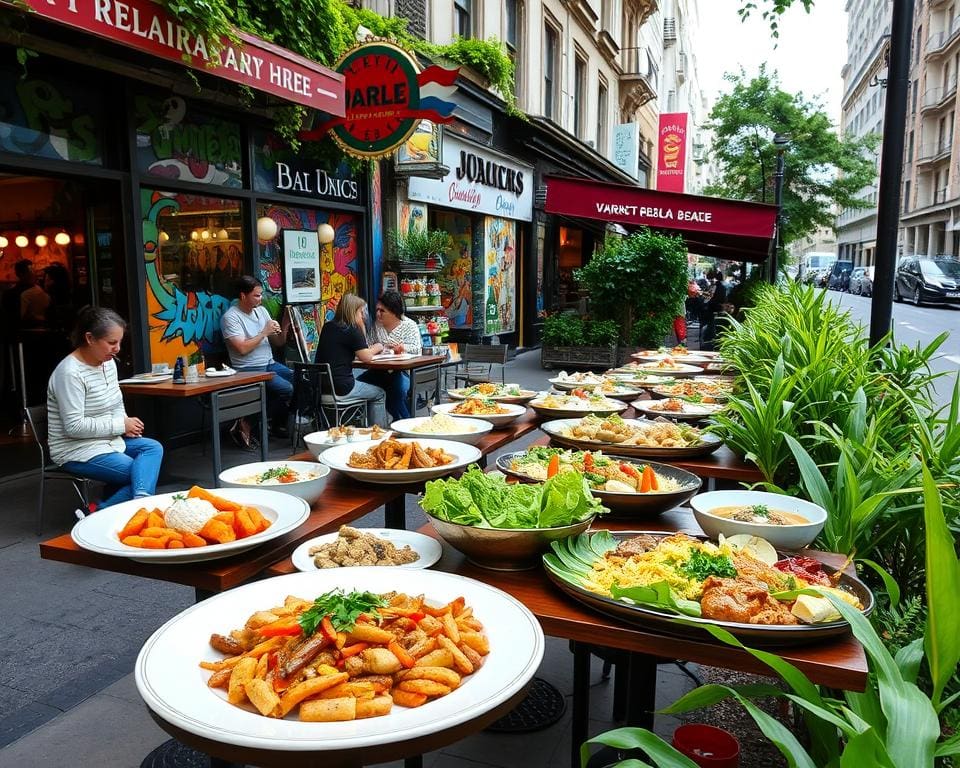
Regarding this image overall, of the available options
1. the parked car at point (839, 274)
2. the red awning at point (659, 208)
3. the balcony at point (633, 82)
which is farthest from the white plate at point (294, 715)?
the parked car at point (839, 274)

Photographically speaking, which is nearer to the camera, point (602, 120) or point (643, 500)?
point (643, 500)

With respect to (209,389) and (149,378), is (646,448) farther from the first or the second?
(149,378)

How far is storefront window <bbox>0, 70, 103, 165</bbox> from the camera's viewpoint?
642 centimetres

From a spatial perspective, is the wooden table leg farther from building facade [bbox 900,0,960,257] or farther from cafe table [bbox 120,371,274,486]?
building facade [bbox 900,0,960,257]

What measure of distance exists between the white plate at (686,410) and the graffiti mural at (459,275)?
10.7 m

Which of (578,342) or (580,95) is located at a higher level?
(580,95)

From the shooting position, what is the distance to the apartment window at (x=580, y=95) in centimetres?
2224

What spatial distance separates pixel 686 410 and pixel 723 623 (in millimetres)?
2892

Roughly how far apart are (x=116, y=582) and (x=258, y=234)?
5.47 m

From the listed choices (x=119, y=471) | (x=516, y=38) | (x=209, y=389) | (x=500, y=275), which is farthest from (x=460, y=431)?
(x=516, y=38)

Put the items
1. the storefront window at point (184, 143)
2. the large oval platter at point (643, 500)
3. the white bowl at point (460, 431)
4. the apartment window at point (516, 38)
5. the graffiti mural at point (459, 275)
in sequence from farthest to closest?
the apartment window at point (516, 38)
the graffiti mural at point (459, 275)
the storefront window at point (184, 143)
the white bowl at point (460, 431)
the large oval platter at point (643, 500)

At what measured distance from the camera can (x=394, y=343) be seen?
9.20 meters

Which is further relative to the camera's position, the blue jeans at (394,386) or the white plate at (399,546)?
the blue jeans at (394,386)

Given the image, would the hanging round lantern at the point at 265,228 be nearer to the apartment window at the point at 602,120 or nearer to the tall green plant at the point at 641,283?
the tall green plant at the point at 641,283
